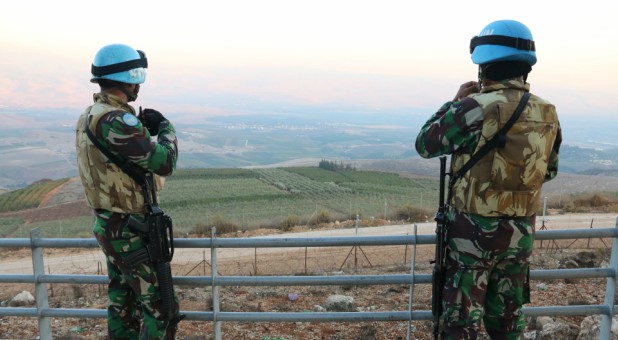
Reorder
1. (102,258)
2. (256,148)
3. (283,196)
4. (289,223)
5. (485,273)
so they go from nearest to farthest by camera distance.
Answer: (485,273) < (102,258) < (289,223) < (283,196) < (256,148)

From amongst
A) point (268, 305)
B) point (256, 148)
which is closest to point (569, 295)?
point (268, 305)

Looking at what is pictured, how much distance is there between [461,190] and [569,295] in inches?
225

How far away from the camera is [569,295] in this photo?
7.19 m

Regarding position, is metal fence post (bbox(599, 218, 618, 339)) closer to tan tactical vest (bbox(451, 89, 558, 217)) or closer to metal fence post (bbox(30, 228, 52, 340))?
tan tactical vest (bbox(451, 89, 558, 217))

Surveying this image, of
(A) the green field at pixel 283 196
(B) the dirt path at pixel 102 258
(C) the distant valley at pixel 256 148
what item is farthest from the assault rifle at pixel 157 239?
(C) the distant valley at pixel 256 148

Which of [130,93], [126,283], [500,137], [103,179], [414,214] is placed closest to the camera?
[500,137]

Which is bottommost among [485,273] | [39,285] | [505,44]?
[39,285]

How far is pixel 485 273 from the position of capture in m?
2.74

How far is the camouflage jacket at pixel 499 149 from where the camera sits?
2.59 m

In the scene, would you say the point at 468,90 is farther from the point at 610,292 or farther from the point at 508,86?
the point at 610,292

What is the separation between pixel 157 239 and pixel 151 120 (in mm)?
829

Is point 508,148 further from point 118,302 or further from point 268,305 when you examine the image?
point 268,305

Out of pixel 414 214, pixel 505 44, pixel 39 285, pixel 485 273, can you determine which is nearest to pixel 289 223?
pixel 414 214

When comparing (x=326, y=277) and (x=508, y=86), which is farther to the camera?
(x=326, y=277)
